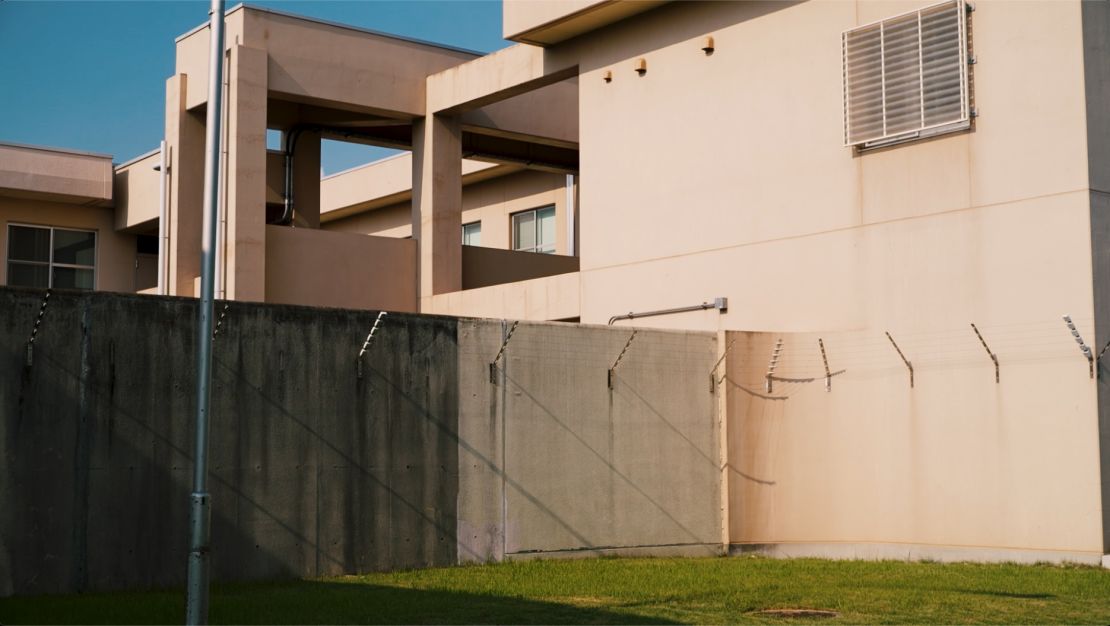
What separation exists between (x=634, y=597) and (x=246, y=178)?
11.5m

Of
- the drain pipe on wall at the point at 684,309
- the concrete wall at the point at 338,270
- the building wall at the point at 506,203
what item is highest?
the building wall at the point at 506,203

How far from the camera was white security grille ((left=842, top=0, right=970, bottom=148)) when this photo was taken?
15.9 metres

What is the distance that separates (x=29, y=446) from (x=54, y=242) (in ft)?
66.4

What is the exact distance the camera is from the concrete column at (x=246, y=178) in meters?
21.0

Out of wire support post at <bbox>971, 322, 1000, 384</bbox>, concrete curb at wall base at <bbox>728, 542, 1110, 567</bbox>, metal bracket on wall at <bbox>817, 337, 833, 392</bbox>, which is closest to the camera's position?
concrete curb at wall base at <bbox>728, 542, 1110, 567</bbox>

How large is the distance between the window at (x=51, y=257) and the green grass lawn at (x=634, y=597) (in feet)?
63.4

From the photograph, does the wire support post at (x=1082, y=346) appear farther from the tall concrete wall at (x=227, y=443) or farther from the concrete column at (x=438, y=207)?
the concrete column at (x=438, y=207)

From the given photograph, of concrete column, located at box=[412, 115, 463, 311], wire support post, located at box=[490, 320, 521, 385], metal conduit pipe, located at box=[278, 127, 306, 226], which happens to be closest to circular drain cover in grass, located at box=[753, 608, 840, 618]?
wire support post, located at box=[490, 320, 521, 385]

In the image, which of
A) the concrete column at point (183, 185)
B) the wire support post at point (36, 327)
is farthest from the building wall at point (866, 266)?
the wire support post at point (36, 327)

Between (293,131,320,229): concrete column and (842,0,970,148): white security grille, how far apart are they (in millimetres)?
11673

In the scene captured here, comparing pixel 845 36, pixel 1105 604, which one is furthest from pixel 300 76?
pixel 1105 604

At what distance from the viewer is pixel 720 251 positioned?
60.6 ft

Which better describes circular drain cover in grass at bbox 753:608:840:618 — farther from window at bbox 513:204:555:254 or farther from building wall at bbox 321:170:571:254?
window at bbox 513:204:555:254

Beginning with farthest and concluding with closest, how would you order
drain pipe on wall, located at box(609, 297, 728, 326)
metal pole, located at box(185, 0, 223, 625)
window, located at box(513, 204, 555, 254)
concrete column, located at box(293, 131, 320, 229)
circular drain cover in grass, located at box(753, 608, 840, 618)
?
window, located at box(513, 204, 555, 254) → concrete column, located at box(293, 131, 320, 229) → drain pipe on wall, located at box(609, 297, 728, 326) → circular drain cover in grass, located at box(753, 608, 840, 618) → metal pole, located at box(185, 0, 223, 625)
